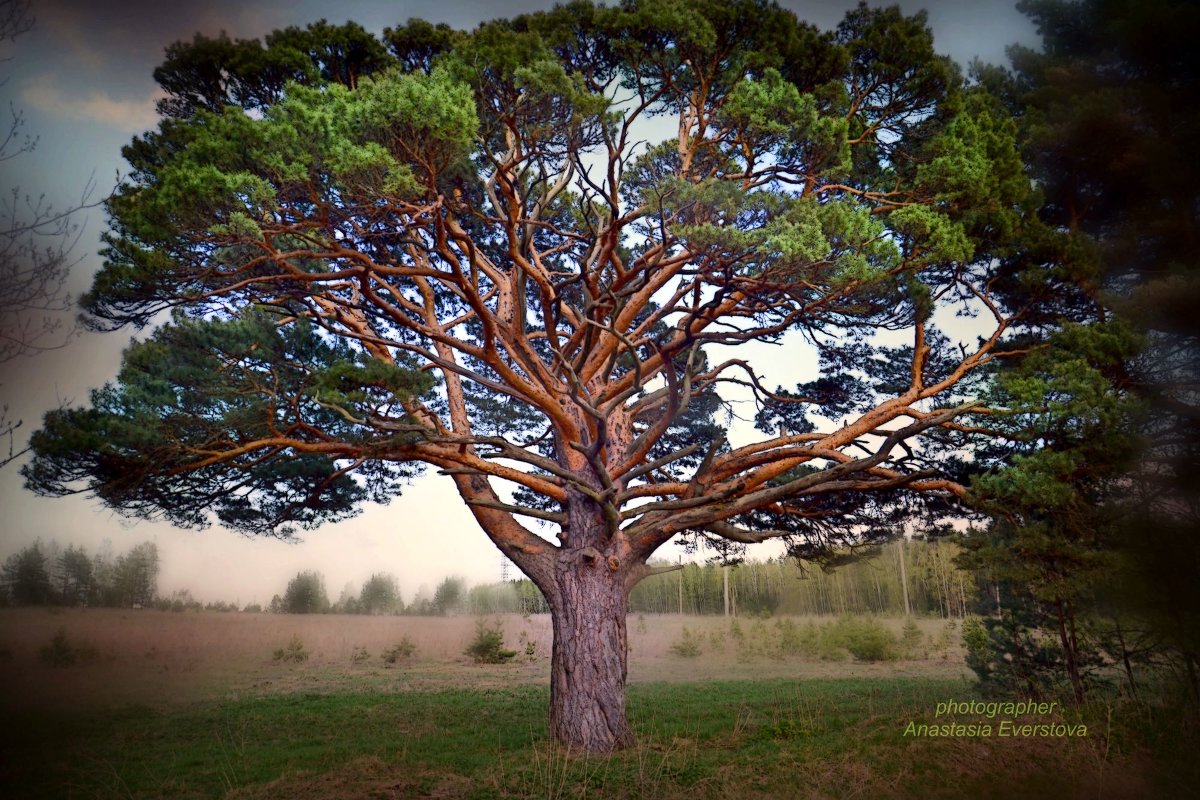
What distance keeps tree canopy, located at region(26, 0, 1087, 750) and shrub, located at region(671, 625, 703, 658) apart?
614 inches

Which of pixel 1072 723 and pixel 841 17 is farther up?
pixel 841 17

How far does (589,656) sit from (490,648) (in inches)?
577

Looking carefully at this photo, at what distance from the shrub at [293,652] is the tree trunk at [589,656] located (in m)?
16.3

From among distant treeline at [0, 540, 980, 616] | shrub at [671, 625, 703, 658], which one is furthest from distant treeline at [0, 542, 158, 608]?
shrub at [671, 625, 703, 658]

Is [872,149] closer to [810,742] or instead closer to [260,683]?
[810,742]

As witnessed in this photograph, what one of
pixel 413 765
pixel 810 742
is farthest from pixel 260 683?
pixel 810 742

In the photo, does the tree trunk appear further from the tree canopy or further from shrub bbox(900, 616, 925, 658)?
shrub bbox(900, 616, 925, 658)

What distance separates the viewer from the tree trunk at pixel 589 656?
7.59 meters

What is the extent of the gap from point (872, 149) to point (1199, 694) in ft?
21.9

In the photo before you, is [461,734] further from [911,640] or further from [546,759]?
[911,640]

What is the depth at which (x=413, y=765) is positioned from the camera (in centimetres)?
691

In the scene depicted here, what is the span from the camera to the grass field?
5.88 meters

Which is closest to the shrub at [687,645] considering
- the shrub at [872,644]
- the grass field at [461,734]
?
the grass field at [461,734]

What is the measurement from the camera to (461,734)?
9.22m
